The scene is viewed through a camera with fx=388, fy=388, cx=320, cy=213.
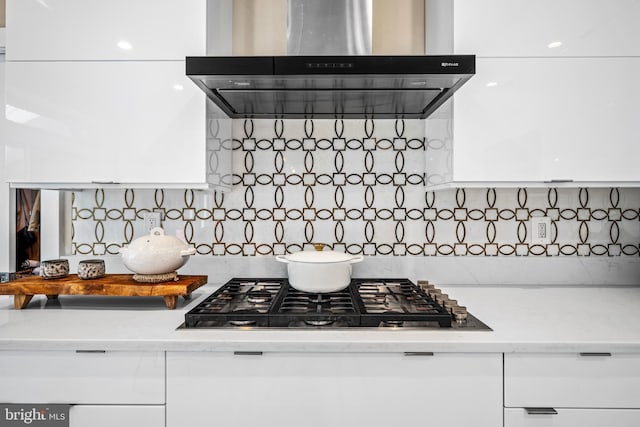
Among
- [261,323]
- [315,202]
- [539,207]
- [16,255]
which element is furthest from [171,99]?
[539,207]

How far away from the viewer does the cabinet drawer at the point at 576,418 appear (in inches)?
43.8

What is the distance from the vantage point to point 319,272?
1.48 metres

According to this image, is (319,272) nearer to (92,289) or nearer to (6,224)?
(92,289)

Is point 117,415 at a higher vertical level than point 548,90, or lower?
lower

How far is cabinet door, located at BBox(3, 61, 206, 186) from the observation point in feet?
4.93

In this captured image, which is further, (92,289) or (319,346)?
(92,289)

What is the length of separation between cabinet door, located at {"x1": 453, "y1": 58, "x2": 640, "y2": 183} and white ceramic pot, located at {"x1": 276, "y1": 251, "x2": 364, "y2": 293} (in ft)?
1.87

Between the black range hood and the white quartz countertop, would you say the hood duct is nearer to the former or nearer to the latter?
the black range hood

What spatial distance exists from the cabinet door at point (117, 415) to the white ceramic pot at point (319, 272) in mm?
622

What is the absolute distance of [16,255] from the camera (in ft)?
6.30

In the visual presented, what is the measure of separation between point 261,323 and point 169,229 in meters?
0.90

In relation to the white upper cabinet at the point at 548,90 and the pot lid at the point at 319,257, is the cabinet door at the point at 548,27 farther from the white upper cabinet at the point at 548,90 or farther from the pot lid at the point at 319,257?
the pot lid at the point at 319,257

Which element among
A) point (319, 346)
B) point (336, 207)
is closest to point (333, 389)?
point (319, 346)

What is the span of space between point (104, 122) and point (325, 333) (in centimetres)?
116
